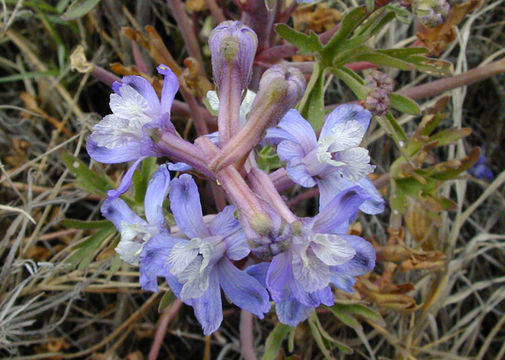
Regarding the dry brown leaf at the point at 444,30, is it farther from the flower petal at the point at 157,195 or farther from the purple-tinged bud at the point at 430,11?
the flower petal at the point at 157,195

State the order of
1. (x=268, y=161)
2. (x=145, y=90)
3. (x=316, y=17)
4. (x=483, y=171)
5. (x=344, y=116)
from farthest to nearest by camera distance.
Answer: (x=483, y=171) < (x=316, y=17) < (x=268, y=161) < (x=344, y=116) < (x=145, y=90)

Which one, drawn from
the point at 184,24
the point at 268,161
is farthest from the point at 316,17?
the point at 268,161

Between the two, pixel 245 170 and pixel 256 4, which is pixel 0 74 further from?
pixel 245 170

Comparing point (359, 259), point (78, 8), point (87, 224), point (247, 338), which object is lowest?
point (247, 338)

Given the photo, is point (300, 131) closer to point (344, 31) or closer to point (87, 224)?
point (344, 31)

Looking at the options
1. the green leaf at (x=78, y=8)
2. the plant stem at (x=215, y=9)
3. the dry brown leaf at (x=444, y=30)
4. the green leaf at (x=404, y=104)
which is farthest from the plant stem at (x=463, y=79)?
the green leaf at (x=78, y=8)

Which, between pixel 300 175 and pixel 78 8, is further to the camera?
pixel 78 8

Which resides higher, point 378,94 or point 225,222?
point 225,222

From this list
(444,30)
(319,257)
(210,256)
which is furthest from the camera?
(444,30)
